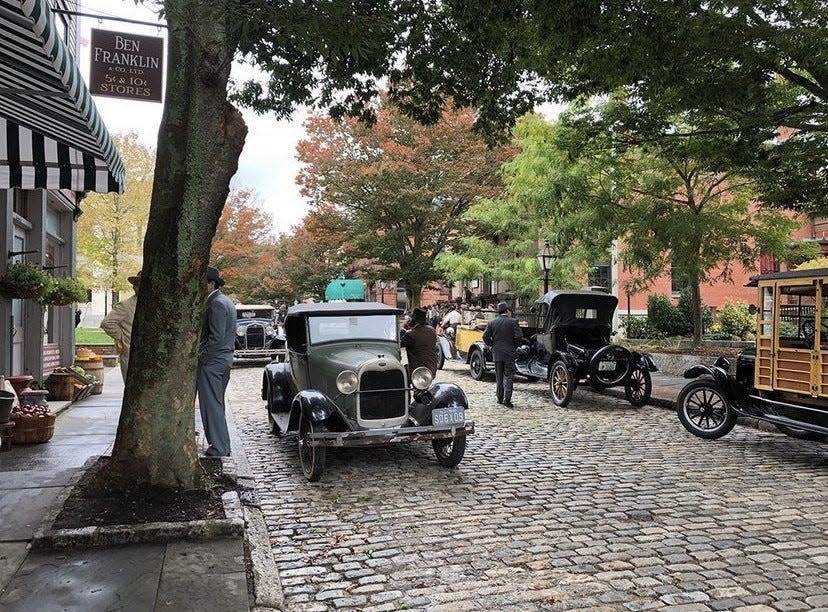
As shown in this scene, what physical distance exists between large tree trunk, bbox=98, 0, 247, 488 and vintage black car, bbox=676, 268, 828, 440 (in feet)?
21.5

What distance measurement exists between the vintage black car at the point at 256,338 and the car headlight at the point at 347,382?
46.3ft

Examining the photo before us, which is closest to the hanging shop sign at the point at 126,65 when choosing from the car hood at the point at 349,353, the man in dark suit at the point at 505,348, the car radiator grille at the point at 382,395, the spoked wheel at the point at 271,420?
the car hood at the point at 349,353

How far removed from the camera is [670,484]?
21.7ft

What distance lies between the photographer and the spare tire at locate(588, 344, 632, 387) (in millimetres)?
11945

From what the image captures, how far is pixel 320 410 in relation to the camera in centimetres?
667

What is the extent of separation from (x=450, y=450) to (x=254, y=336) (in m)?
15.9

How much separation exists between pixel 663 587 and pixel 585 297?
9772mm

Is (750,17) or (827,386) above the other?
(750,17)

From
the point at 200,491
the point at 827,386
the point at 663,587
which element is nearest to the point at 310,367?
the point at 200,491

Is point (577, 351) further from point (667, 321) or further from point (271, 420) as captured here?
point (667, 321)

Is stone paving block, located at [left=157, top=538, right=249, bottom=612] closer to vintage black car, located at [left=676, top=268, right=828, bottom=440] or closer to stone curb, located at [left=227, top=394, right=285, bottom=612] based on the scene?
stone curb, located at [left=227, top=394, right=285, bottom=612]

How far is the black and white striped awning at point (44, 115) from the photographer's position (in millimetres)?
4129

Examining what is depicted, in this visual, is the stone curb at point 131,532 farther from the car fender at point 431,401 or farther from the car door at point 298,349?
the car door at point 298,349

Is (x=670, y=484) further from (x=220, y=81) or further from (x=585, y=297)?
(x=585, y=297)
